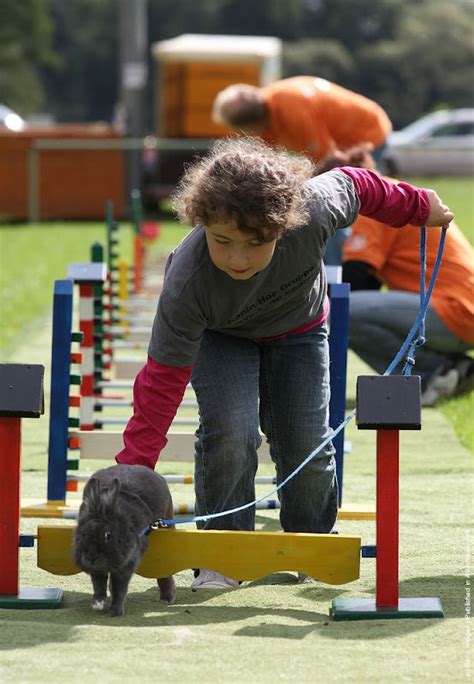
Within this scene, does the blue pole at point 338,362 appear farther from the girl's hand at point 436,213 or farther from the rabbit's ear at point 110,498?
the rabbit's ear at point 110,498

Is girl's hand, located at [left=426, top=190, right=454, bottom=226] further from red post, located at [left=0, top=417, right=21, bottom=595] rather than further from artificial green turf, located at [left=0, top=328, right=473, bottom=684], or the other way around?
red post, located at [left=0, top=417, right=21, bottom=595]

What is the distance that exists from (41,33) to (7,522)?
57965 mm

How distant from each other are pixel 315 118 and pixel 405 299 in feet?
8.99

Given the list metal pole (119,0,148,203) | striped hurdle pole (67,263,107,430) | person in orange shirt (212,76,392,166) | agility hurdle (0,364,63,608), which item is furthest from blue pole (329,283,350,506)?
metal pole (119,0,148,203)

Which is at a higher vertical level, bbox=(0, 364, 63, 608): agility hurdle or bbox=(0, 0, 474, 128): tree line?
bbox=(0, 0, 474, 128): tree line

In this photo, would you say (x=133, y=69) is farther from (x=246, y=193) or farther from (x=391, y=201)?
(x=246, y=193)

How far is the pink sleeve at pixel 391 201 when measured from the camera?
4312 millimetres

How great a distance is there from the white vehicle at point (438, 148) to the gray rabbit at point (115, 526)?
26.6 metres

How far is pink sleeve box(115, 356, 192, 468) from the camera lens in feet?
13.7

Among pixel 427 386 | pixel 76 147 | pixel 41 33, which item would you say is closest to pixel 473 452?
pixel 427 386

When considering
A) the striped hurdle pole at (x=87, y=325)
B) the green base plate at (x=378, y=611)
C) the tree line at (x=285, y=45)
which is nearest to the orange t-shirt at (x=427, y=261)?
the striped hurdle pole at (x=87, y=325)

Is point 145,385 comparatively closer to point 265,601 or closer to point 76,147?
point 265,601

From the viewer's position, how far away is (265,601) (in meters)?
4.32

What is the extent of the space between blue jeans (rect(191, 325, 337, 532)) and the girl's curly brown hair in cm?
56
